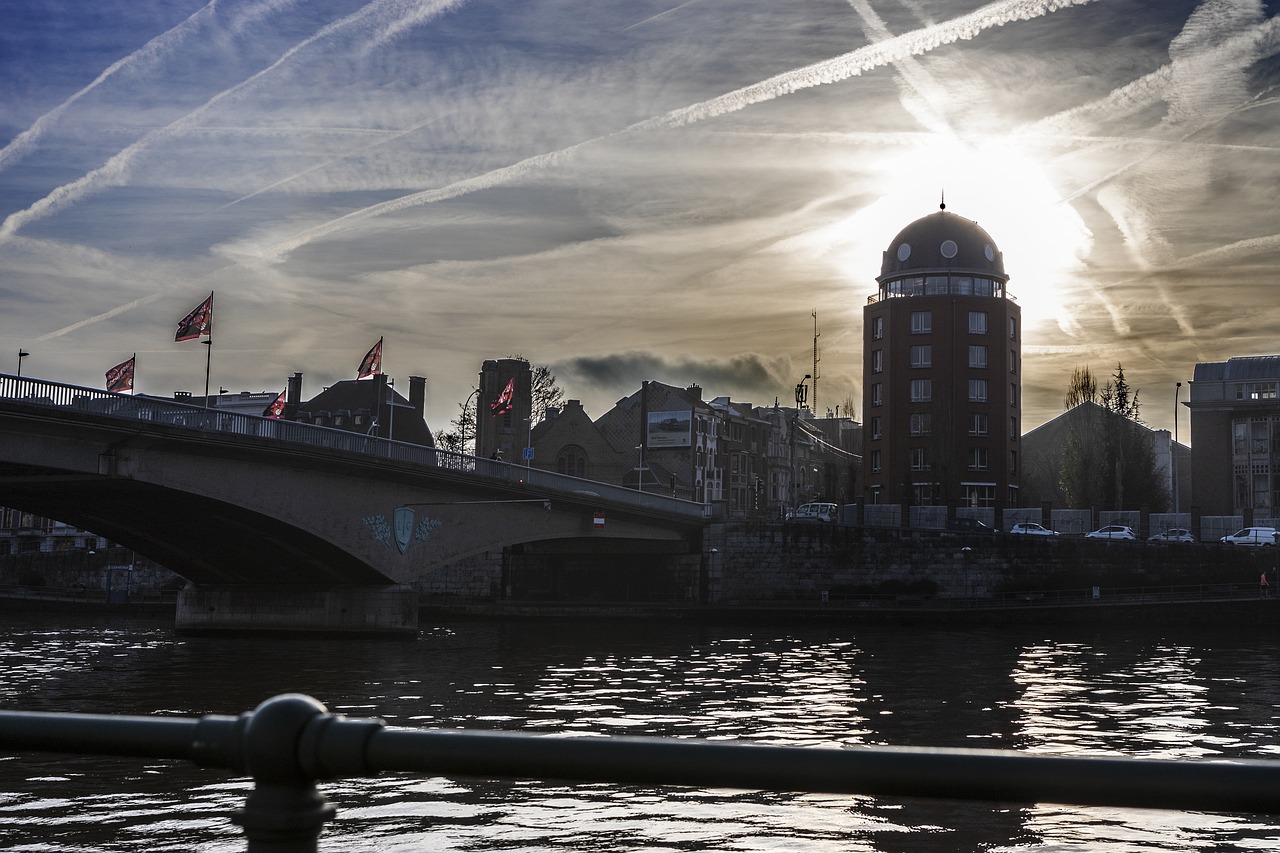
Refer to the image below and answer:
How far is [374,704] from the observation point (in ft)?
89.7

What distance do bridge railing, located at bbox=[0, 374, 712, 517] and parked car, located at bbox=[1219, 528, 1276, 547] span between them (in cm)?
3116

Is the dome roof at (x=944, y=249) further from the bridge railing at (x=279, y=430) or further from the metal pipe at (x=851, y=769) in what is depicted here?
the metal pipe at (x=851, y=769)

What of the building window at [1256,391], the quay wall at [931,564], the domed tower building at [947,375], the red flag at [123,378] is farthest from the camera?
the building window at [1256,391]

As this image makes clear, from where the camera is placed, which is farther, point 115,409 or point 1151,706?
point 115,409

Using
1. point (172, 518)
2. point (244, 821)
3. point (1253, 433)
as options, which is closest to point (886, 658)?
point (172, 518)

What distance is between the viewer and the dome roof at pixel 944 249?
91562mm

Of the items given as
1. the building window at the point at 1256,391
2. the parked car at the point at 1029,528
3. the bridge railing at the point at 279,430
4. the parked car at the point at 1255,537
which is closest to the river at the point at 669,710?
the bridge railing at the point at 279,430

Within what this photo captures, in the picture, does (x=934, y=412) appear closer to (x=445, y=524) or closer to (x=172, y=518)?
(x=445, y=524)

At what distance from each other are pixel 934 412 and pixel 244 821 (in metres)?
89.4

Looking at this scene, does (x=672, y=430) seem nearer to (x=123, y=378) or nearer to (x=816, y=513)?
(x=816, y=513)

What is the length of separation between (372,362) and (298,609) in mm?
11495

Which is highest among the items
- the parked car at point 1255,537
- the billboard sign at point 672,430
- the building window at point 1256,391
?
the building window at point 1256,391

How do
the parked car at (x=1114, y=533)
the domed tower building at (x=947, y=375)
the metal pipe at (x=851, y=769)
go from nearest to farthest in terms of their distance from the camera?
the metal pipe at (x=851, y=769)
the parked car at (x=1114, y=533)
the domed tower building at (x=947, y=375)

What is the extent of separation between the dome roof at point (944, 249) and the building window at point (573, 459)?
2736cm
